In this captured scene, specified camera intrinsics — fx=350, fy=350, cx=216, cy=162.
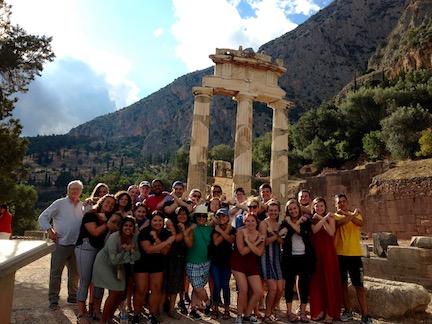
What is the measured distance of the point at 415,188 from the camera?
16.9 meters

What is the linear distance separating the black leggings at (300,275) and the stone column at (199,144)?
8873 millimetres

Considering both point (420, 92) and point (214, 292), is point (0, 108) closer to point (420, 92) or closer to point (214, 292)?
point (214, 292)

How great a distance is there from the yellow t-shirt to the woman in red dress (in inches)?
8.6

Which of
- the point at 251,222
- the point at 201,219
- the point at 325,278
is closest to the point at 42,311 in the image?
the point at 201,219

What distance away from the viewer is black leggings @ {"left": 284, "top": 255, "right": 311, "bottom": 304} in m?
6.30

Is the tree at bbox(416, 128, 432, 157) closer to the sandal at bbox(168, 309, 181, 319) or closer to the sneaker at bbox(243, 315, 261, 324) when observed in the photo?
the sneaker at bbox(243, 315, 261, 324)

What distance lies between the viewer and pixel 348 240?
6.57m

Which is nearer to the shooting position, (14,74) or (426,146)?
(14,74)

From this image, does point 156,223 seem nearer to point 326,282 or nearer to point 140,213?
point 140,213

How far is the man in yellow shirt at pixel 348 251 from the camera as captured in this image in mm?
6398

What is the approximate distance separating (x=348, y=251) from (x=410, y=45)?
54376 mm

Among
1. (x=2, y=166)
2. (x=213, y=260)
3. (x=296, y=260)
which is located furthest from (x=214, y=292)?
(x=2, y=166)

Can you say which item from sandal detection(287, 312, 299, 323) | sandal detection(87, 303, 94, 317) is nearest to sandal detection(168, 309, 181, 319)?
sandal detection(87, 303, 94, 317)

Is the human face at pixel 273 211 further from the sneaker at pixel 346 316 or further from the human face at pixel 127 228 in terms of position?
the human face at pixel 127 228
